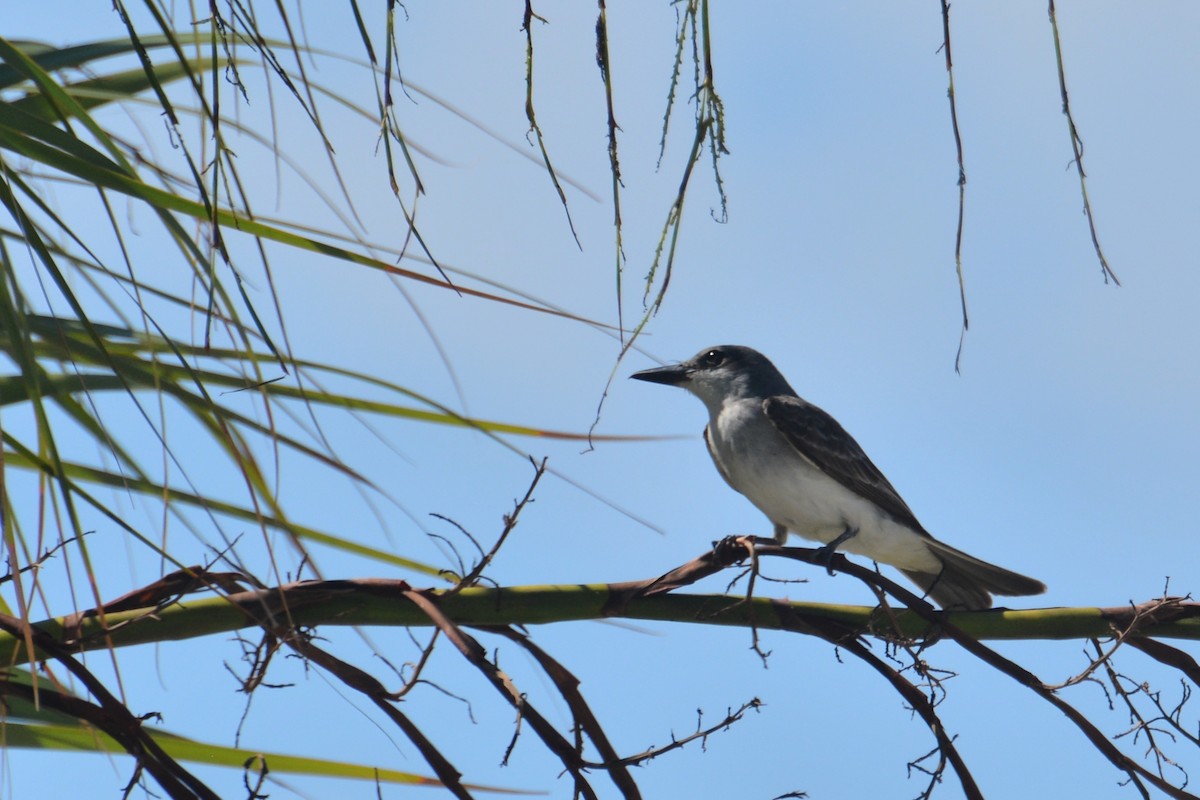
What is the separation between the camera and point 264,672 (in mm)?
1901

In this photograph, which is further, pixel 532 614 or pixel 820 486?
pixel 820 486

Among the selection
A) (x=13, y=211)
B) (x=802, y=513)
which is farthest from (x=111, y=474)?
(x=802, y=513)

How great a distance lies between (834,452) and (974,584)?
1135 millimetres

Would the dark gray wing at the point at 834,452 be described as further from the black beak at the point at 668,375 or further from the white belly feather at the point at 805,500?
the black beak at the point at 668,375

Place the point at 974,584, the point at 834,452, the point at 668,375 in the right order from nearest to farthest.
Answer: the point at 974,584
the point at 834,452
the point at 668,375

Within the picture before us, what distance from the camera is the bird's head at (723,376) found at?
6.60 meters

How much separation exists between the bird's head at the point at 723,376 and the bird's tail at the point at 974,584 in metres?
1.74

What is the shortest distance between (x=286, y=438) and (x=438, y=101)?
0.61 m

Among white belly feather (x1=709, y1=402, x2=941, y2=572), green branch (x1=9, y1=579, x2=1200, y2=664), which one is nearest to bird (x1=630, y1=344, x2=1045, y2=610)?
white belly feather (x1=709, y1=402, x2=941, y2=572)

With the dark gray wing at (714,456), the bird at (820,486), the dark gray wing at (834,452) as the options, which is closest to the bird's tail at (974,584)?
the bird at (820,486)

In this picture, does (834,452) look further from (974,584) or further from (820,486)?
(974,584)

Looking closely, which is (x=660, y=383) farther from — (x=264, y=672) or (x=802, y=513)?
(x=264, y=672)

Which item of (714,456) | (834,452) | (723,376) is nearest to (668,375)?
(723,376)

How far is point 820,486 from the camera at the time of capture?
5746 millimetres
